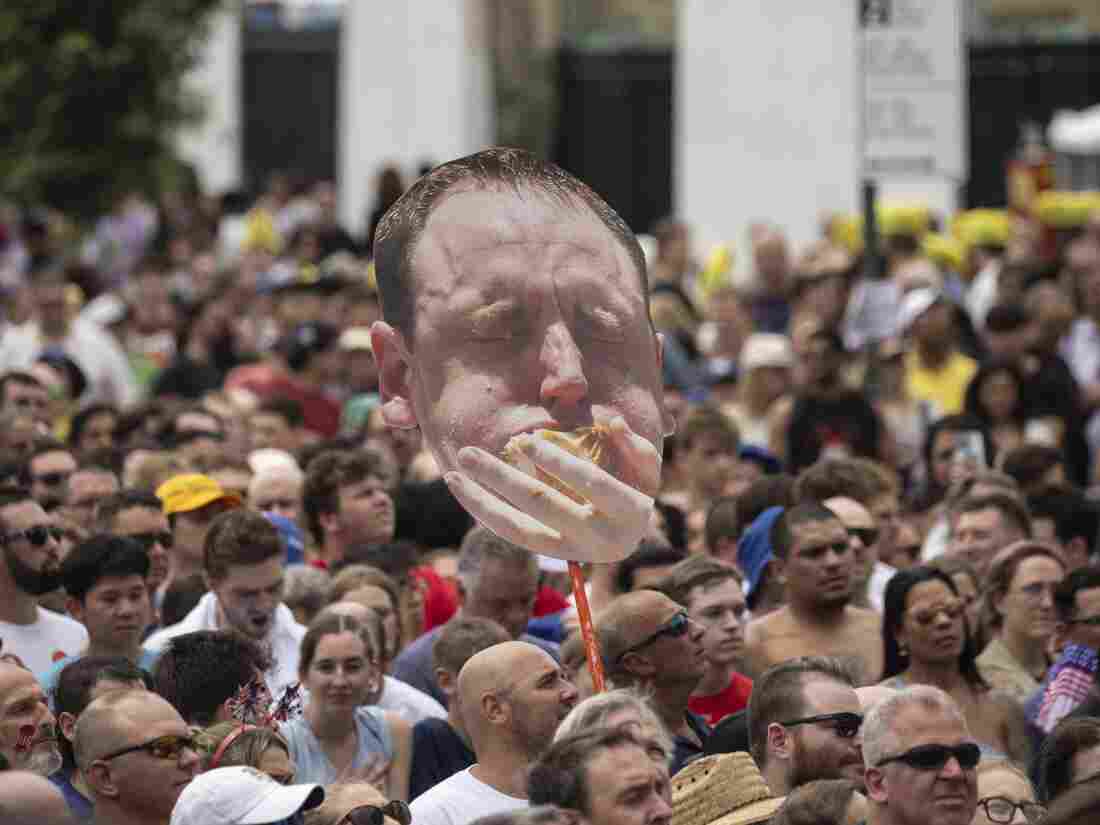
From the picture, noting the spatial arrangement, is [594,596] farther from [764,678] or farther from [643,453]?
[643,453]

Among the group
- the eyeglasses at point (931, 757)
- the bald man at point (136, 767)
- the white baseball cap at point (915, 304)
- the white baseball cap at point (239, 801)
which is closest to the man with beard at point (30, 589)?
the bald man at point (136, 767)

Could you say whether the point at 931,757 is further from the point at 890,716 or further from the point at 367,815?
the point at 367,815

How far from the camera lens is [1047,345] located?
50.3 ft

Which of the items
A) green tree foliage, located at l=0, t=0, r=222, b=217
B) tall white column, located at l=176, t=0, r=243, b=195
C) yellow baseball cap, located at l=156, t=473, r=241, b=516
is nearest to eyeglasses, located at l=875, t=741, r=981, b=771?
yellow baseball cap, located at l=156, t=473, r=241, b=516

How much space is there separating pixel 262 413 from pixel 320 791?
24.1ft

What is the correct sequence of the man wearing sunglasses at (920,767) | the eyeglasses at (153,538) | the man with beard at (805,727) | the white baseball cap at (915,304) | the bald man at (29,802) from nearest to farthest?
the bald man at (29,802)
the man wearing sunglasses at (920,767)
the man with beard at (805,727)
the eyeglasses at (153,538)
the white baseball cap at (915,304)

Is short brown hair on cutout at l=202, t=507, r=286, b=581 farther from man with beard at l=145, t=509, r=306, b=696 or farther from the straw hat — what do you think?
the straw hat

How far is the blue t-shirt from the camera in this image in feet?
23.8

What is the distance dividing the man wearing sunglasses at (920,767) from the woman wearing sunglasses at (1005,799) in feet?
1.21

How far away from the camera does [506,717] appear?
301 inches

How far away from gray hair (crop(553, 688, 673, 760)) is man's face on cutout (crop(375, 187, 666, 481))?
778 mm

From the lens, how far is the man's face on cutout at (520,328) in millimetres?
7188

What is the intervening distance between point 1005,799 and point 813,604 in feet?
7.40

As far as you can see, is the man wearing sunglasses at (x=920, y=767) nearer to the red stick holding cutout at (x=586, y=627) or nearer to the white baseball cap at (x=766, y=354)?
the red stick holding cutout at (x=586, y=627)
